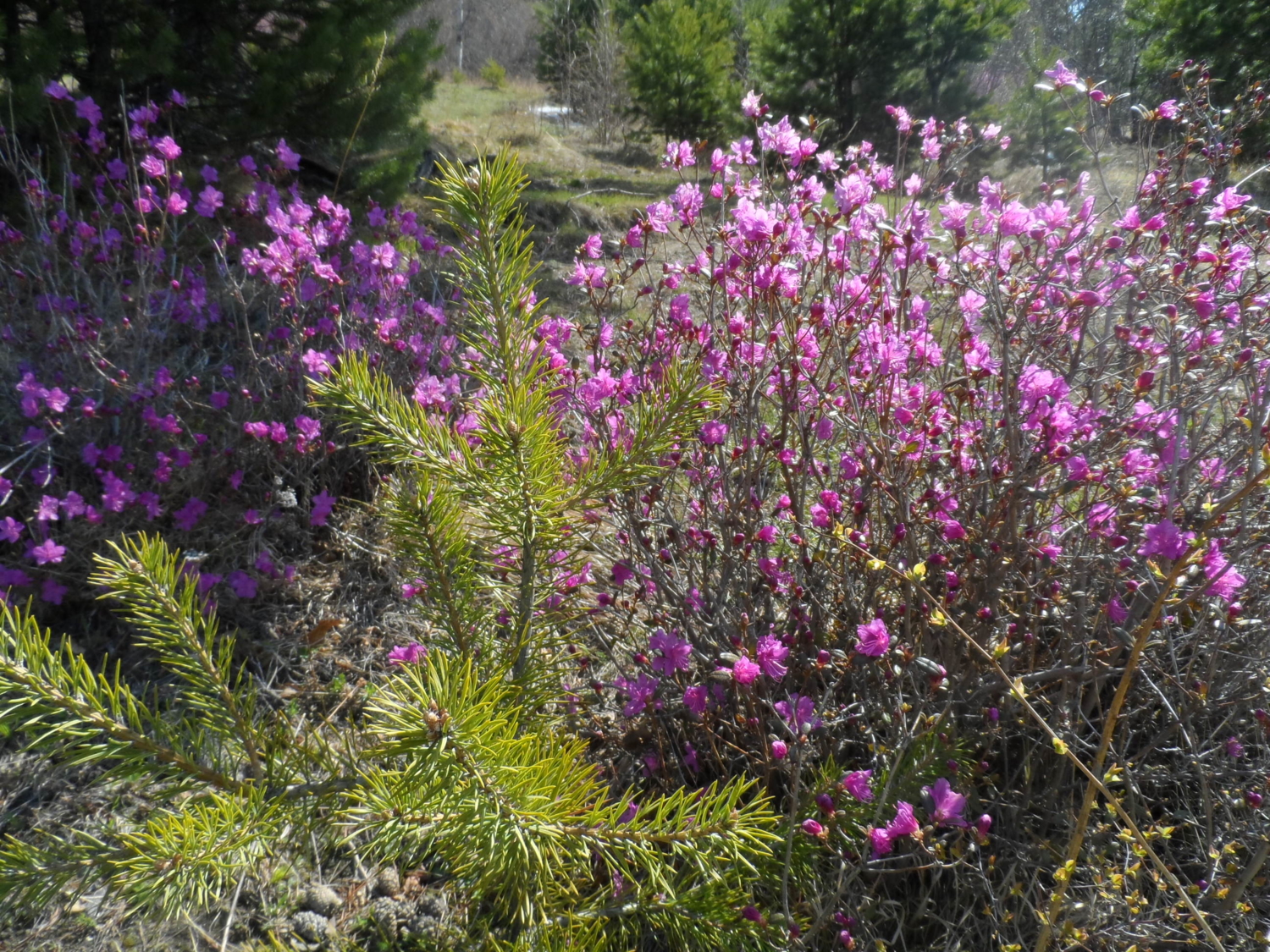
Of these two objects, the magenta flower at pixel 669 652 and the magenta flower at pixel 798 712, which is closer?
the magenta flower at pixel 798 712

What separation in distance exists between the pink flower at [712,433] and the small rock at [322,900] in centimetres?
142

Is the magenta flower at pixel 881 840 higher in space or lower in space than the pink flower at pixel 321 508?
higher

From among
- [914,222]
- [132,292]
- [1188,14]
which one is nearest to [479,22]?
[1188,14]

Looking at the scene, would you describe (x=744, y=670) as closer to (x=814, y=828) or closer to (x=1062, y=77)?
(x=814, y=828)

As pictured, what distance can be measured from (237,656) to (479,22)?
96.3ft

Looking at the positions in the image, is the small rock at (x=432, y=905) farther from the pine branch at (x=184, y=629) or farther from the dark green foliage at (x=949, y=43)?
the dark green foliage at (x=949, y=43)

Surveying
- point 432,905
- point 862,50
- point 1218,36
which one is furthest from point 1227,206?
point 862,50

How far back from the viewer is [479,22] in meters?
27.0

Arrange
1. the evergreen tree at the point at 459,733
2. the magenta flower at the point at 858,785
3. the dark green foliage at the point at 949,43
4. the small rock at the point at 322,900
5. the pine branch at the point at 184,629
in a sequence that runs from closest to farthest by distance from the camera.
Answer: the evergreen tree at the point at 459,733
the pine branch at the point at 184,629
the magenta flower at the point at 858,785
the small rock at the point at 322,900
the dark green foliage at the point at 949,43

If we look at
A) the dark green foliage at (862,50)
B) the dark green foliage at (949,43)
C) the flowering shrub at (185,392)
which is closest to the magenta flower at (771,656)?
the flowering shrub at (185,392)

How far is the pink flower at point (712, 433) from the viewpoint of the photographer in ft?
5.97

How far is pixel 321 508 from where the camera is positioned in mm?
2834

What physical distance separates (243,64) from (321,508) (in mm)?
3842

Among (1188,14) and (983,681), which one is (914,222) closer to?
(983,681)
